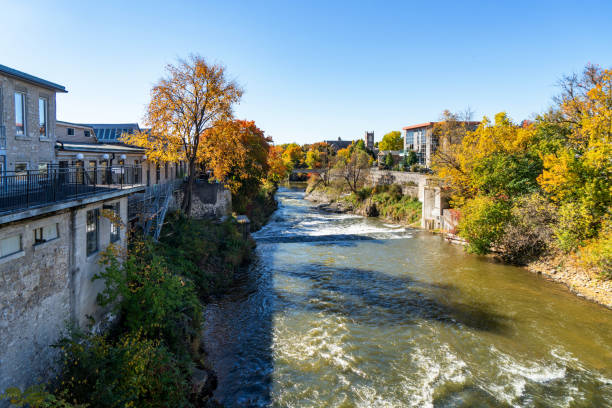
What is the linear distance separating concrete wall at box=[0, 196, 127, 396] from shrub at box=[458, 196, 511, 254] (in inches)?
887

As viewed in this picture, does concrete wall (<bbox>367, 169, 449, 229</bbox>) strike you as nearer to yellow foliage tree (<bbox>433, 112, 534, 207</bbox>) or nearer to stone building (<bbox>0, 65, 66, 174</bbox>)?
yellow foliage tree (<bbox>433, 112, 534, 207</bbox>)

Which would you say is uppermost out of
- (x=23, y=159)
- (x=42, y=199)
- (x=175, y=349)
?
(x=23, y=159)

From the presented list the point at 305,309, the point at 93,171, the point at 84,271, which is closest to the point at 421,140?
the point at 305,309

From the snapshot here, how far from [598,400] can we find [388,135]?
349 ft

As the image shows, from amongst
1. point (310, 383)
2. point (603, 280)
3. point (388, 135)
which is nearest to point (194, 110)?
point (310, 383)

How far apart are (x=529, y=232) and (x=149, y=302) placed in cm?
2219

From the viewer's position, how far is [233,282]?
20.4 m

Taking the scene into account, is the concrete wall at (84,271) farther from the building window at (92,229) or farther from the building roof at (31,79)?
the building roof at (31,79)

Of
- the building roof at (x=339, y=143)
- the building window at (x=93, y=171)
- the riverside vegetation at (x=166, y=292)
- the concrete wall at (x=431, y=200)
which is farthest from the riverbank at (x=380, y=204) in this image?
the building roof at (x=339, y=143)

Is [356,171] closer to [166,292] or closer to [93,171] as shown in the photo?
[93,171]

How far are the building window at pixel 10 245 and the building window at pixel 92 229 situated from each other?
127 inches

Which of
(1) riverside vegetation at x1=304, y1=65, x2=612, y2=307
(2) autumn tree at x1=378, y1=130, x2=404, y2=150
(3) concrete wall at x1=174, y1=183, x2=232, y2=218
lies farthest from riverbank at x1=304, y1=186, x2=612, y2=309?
(2) autumn tree at x1=378, y1=130, x2=404, y2=150

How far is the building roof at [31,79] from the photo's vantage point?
10891 mm

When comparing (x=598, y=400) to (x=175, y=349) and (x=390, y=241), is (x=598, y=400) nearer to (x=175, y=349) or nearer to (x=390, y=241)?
(x=175, y=349)
